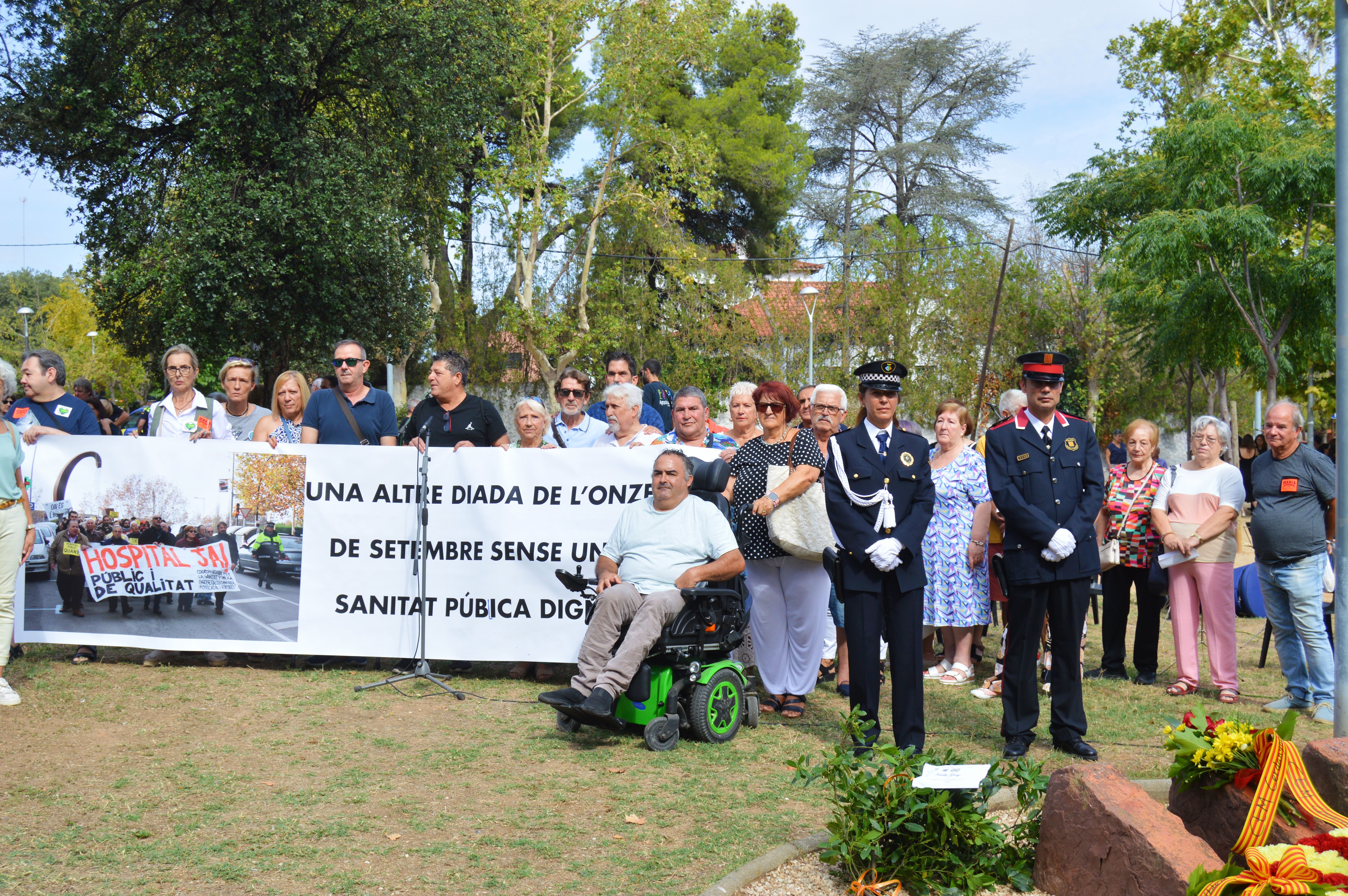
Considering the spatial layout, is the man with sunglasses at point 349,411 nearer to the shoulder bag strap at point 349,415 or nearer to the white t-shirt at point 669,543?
the shoulder bag strap at point 349,415

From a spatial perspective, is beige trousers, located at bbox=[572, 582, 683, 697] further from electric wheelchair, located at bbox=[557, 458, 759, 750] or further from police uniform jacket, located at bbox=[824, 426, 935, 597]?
police uniform jacket, located at bbox=[824, 426, 935, 597]

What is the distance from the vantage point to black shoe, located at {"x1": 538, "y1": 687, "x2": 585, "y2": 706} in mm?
5566

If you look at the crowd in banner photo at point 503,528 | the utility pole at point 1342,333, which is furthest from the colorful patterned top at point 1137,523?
the utility pole at point 1342,333

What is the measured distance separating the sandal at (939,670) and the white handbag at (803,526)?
1.80 metres

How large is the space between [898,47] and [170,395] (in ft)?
148

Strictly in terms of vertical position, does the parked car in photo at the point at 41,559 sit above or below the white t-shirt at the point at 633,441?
below

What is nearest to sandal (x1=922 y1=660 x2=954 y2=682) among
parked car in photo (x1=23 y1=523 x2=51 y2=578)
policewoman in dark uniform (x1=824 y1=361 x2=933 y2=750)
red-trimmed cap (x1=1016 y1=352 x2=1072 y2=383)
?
policewoman in dark uniform (x1=824 y1=361 x2=933 y2=750)

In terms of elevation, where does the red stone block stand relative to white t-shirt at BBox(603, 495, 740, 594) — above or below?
below

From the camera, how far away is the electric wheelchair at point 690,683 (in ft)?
18.9

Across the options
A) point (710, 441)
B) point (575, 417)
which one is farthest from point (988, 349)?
point (575, 417)

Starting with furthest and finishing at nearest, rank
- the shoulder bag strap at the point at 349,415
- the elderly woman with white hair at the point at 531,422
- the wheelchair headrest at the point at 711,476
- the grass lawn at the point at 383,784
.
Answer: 1. the shoulder bag strap at the point at 349,415
2. the elderly woman with white hair at the point at 531,422
3. the wheelchair headrest at the point at 711,476
4. the grass lawn at the point at 383,784

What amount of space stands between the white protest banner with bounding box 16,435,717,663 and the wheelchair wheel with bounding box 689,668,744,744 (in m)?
1.52

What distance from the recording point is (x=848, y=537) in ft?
18.2

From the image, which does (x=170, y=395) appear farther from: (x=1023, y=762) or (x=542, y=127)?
(x=542, y=127)
